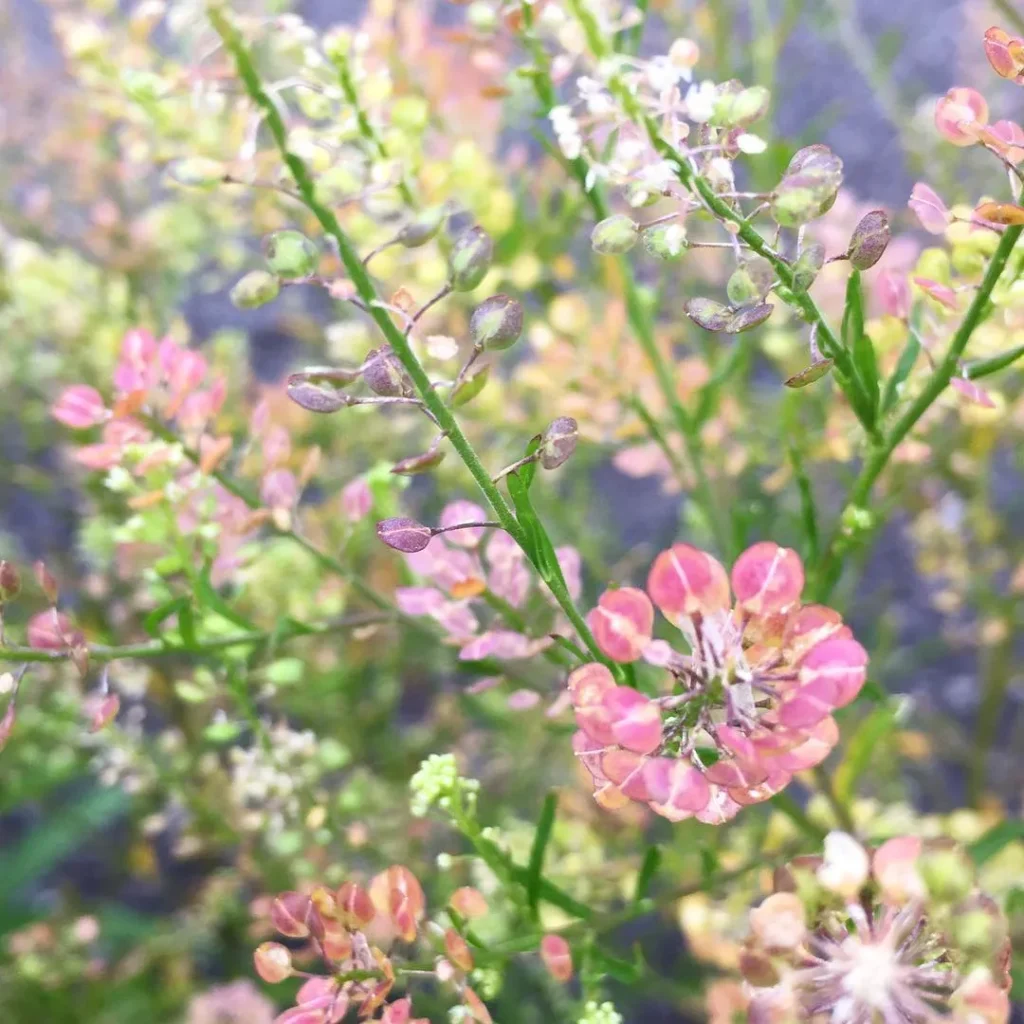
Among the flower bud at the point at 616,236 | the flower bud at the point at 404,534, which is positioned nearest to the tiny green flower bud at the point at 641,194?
the flower bud at the point at 616,236

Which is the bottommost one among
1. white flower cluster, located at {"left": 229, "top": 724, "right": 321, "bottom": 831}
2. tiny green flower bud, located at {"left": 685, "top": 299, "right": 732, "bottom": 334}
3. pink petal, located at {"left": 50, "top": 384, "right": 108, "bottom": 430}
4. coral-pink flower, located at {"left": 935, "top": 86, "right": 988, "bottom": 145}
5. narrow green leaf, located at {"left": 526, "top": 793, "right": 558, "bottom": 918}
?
white flower cluster, located at {"left": 229, "top": 724, "right": 321, "bottom": 831}

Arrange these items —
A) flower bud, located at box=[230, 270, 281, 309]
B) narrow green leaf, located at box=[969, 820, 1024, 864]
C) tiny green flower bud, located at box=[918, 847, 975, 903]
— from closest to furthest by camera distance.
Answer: tiny green flower bud, located at box=[918, 847, 975, 903] < flower bud, located at box=[230, 270, 281, 309] < narrow green leaf, located at box=[969, 820, 1024, 864]

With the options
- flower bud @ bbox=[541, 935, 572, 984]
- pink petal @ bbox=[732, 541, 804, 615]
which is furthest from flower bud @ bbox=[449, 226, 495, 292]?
flower bud @ bbox=[541, 935, 572, 984]

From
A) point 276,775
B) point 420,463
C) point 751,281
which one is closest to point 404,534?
point 420,463

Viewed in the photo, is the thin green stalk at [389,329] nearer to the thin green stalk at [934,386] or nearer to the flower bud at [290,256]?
the flower bud at [290,256]

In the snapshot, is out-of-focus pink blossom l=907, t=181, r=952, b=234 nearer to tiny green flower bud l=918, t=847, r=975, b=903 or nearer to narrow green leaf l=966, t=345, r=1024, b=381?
narrow green leaf l=966, t=345, r=1024, b=381

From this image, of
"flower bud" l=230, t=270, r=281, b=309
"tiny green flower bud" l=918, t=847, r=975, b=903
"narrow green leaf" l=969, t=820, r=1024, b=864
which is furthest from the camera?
"narrow green leaf" l=969, t=820, r=1024, b=864

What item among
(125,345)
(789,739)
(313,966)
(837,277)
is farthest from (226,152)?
(313,966)
